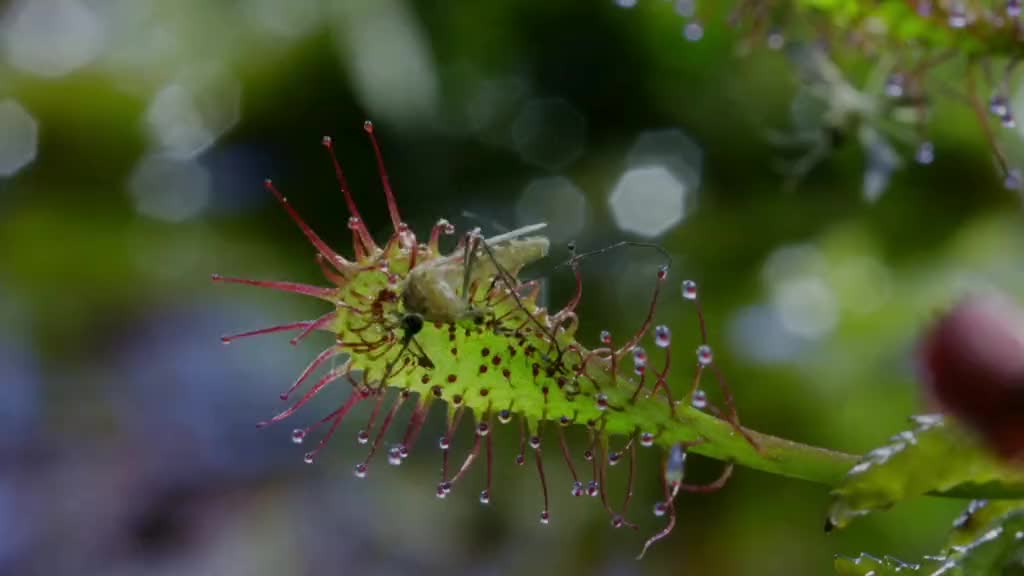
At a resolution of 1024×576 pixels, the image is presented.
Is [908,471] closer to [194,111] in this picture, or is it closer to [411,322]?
[411,322]

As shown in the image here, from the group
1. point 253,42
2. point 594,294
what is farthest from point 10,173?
point 594,294

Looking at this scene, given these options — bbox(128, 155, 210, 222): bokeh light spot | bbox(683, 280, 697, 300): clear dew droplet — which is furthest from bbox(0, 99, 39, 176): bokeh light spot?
bbox(683, 280, 697, 300): clear dew droplet

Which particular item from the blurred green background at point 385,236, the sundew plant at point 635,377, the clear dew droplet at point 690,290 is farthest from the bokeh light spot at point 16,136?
the clear dew droplet at point 690,290

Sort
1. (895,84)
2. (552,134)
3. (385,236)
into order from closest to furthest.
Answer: (895,84)
(385,236)
(552,134)

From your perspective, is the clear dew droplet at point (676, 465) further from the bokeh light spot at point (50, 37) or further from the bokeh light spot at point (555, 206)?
the bokeh light spot at point (50, 37)

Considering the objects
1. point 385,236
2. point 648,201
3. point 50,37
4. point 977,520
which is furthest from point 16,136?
point 977,520

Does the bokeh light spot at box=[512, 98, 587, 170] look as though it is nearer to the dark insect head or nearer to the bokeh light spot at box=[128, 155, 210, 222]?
the bokeh light spot at box=[128, 155, 210, 222]

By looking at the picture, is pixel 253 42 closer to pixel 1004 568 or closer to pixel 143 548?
pixel 143 548
